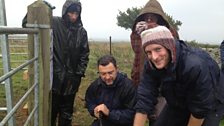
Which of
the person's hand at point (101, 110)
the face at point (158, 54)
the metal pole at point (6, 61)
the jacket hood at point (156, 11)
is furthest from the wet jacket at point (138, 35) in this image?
the metal pole at point (6, 61)

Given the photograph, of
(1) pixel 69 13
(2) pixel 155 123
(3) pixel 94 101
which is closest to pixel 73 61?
(1) pixel 69 13

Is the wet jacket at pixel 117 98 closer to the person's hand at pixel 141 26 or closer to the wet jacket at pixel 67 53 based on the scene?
the person's hand at pixel 141 26

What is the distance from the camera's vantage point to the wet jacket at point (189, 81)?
117 inches

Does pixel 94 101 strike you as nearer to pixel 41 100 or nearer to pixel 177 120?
pixel 41 100

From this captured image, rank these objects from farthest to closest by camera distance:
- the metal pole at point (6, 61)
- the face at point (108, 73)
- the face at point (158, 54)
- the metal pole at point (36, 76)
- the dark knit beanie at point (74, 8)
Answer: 1. the dark knit beanie at point (74, 8)
2. the face at point (108, 73)
3. the metal pole at point (36, 76)
4. the face at point (158, 54)
5. the metal pole at point (6, 61)

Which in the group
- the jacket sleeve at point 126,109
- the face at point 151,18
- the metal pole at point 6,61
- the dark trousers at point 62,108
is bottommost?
the dark trousers at point 62,108

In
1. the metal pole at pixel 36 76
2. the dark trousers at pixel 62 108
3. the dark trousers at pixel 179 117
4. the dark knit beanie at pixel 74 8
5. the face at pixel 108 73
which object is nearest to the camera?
the dark trousers at pixel 179 117

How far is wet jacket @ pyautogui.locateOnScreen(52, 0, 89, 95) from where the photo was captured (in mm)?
4848

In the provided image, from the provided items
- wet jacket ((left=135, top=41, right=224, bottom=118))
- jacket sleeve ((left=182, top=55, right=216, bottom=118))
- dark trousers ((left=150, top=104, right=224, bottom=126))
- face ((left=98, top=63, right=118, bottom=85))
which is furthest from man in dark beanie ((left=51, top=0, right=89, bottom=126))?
jacket sleeve ((left=182, top=55, right=216, bottom=118))

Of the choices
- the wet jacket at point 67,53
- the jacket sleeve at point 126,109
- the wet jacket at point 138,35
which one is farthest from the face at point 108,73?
the wet jacket at point 67,53

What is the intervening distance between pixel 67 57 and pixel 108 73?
106cm

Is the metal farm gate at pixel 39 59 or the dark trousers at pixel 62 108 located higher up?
the metal farm gate at pixel 39 59

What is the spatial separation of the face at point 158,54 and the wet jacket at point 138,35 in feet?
3.59

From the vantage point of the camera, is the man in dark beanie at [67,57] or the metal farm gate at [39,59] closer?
the metal farm gate at [39,59]
